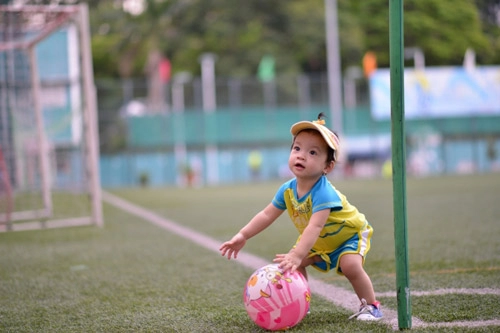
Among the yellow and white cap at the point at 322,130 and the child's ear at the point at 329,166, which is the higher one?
the yellow and white cap at the point at 322,130

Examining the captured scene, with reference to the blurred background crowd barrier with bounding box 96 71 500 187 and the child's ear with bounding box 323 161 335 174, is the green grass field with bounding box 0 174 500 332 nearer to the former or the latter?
the child's ear with bounding box 323 161 335 174

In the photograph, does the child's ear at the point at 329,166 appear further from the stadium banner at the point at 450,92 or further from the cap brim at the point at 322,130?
the stadium banner at the point at 450,92

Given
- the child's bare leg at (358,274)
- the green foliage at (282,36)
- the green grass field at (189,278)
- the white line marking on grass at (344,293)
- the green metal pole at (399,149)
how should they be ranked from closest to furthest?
the green metal pole at (399,149)
the white line marking on grass at (344,293)
the child's bare leg at (358,274)
the green grass field at (189,278)
the green foliage at (282,36)

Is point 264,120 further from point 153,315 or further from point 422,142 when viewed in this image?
point 153,315

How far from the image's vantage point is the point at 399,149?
3.79 meters

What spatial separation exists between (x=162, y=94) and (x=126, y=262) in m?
33.3

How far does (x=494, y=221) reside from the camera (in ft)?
32.7

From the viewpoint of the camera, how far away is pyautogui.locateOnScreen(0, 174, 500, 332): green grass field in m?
4.35

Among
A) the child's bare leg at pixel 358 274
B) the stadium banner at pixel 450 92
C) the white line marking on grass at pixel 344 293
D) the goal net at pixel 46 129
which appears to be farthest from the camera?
the stadium banner at pixel 450 92

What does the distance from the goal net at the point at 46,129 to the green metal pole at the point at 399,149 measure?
8.09 m

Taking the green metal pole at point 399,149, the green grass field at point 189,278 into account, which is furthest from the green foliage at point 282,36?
the green metal pole at point 399,149

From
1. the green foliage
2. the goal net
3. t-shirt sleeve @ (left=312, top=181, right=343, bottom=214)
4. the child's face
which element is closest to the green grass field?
t-shirt sleeve @ (left=312, top=181, right=343, bottom=214)

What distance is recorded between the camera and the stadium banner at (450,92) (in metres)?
38.3

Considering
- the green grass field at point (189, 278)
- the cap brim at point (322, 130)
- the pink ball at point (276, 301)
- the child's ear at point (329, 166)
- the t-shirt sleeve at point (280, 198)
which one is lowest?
the green grass field at point (189, 278)
